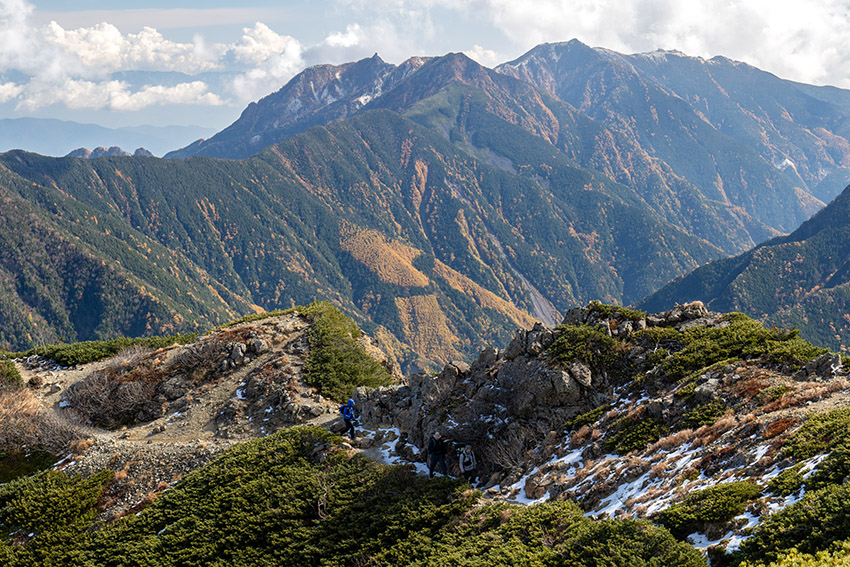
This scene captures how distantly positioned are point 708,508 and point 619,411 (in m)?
10.4

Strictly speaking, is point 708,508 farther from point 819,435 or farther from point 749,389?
point 749,389

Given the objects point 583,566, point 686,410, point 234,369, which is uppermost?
point 234,369

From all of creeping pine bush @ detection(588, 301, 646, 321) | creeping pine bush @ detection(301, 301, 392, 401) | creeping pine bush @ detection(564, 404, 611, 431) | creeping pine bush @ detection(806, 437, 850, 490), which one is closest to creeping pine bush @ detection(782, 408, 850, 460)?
creeping pine bush @ detection(806, 437, 850, 490)

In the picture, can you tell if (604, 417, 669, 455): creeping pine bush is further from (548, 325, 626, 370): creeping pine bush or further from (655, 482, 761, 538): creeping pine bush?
(655, 482, 761, 538): creeping pine bush

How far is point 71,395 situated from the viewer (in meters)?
46.4

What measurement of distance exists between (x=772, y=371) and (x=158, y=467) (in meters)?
35.3

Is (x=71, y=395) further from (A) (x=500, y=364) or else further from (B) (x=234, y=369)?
(A) (x=500, y=364)

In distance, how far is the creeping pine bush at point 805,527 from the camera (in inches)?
504

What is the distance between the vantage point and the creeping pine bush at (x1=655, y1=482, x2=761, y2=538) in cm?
1573

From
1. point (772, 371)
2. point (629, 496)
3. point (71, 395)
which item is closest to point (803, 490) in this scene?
point (629, 496)

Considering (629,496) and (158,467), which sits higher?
(158,467)

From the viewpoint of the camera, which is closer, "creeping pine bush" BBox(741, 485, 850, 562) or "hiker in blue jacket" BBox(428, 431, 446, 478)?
"creeping pine bush" BBox(741, 485, 850, 562)

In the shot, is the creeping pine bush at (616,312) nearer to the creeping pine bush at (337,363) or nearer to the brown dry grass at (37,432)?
the creeping pine bush at (337,363)

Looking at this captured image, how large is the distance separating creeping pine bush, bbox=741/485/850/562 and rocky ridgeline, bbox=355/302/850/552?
126cm
